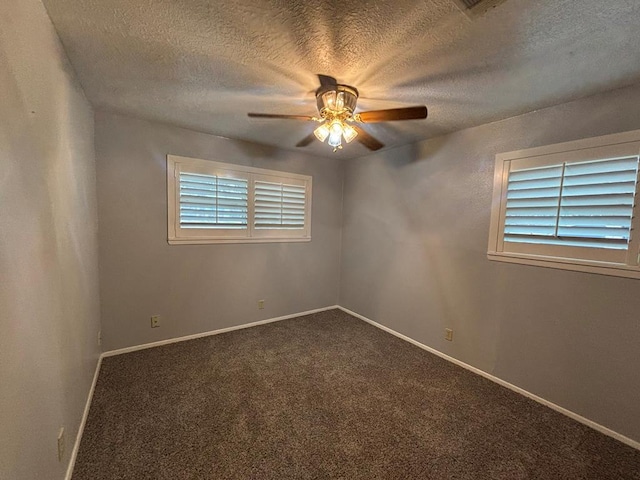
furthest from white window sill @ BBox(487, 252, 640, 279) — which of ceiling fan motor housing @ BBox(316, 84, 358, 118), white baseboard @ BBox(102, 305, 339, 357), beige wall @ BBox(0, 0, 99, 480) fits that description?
beige wall @ BBox(0, 0, 99, 480)

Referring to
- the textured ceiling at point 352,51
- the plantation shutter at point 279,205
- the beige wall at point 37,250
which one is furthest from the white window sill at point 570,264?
the beige wall at point 37,250

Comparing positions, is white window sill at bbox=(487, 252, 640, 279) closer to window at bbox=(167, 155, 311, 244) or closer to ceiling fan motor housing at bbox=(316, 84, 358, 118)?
ceiling fan motor housing at bbox=(316, 84, 358, 118)

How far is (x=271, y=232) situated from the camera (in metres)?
3.60

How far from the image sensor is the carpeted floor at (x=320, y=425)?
1.56 metres

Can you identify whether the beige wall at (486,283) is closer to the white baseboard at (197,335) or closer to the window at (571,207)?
the window at (571,207)

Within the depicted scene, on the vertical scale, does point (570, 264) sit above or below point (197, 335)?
above

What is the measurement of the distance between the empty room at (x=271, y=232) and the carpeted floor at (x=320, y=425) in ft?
0.06

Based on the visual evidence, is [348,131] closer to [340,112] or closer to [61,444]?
[340,112]

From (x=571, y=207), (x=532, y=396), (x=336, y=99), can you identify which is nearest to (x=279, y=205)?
(x=336, y=99)

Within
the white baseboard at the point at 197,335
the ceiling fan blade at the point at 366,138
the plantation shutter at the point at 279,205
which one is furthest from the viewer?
the plantation shutter at the point at 279,205

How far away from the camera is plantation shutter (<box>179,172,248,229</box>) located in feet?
9.73

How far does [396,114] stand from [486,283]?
5.94 ft

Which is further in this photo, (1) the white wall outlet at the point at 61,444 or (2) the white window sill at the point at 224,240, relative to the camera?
(2) the white window sill at the point at 224,240

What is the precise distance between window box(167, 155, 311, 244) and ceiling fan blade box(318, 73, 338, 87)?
5.91 feet
